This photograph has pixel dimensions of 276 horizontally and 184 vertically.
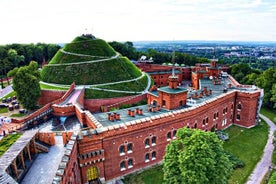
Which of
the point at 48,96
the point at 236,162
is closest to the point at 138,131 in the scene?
the point at 236,162

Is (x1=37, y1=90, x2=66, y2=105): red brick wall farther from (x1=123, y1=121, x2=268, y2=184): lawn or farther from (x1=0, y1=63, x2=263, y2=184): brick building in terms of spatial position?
(x1=123, y1=121, x2=268, y2=184): lawn

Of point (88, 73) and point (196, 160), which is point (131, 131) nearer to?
point (196, 160)

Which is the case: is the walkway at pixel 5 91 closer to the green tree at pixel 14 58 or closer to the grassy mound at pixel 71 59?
the grassy mound at pixel 71 59

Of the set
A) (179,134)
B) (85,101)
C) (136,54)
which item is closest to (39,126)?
(85,101)

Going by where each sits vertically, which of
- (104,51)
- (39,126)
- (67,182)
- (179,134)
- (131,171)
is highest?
(104,51)

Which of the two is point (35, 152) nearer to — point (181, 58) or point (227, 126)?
point (227, 126)

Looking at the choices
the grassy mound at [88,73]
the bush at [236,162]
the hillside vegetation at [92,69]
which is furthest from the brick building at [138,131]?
the grassy mound at [88,73]
